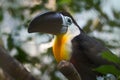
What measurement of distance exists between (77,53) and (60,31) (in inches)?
7.4

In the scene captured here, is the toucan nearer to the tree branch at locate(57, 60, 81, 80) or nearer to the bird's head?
the bird's head

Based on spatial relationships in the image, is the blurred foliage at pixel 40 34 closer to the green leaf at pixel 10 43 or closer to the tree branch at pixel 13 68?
the green leaf at pixel 10 43

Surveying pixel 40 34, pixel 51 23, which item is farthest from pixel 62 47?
pixel 40 34

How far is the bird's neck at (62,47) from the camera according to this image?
2.40 meters

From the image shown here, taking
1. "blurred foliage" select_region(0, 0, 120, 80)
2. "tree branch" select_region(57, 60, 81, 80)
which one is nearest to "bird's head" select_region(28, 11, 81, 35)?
"blurred foliage" select_region(0, 0, 120, 80)

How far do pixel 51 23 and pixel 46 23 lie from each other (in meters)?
0.04

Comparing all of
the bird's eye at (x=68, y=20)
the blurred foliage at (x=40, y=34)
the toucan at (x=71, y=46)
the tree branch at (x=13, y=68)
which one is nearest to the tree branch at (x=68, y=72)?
the tree branch at (x=13, y=68)

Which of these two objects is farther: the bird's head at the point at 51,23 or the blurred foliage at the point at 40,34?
the blurred foliage at the point at 40,34

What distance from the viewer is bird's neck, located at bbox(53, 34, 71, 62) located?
7.86ft

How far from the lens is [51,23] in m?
2.37

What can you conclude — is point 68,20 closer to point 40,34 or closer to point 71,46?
point 71,46

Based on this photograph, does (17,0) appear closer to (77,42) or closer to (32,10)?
(32,10)

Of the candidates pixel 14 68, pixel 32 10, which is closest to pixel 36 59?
pixel 32 10

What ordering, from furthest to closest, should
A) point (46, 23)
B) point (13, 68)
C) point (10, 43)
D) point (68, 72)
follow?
1. point (10, 43)
2. point (46, 23)
3. point (13, 68)
4. point (68, 72)
